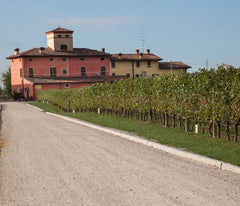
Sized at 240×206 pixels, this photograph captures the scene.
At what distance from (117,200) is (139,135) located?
7.25 meters

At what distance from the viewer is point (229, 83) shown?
11.7 meters

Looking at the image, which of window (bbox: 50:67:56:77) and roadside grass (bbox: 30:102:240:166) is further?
window (bbox: 50:67:56:77)

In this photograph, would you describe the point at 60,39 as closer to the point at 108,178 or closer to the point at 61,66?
the point at 61,66

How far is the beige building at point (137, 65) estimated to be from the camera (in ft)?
277

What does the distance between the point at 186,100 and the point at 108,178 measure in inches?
292

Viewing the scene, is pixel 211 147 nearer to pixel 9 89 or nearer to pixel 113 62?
pixel 113 62

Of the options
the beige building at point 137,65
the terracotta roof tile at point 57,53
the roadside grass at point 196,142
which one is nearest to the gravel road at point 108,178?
the roadside grass at point 196,142

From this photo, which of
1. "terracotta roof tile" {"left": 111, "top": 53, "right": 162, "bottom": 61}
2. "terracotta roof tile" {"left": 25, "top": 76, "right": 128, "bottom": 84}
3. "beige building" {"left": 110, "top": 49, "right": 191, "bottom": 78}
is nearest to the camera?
"terracotta roof tile" {"left": 25, "top": 76, "right": 128, "bottom": 84}

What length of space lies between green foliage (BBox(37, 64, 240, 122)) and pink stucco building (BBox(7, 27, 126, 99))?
46856mm

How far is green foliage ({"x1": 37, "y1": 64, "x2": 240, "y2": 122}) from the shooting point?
38.5ft

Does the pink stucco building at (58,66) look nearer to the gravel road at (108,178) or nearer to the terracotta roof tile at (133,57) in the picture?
the terracotta roof tile at (133,57)

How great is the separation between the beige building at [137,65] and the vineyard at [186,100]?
2366 inches

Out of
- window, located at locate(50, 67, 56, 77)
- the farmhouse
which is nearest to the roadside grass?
the farmhouse

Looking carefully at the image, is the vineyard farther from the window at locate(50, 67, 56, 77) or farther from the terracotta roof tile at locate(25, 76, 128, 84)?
the window at locate(50, 67, 56, 77)
